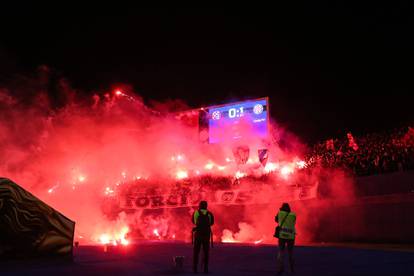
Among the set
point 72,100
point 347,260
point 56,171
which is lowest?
point 347,260

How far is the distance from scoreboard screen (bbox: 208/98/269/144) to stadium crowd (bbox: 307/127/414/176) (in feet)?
21.9

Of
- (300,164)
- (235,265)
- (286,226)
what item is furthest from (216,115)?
(286,226)

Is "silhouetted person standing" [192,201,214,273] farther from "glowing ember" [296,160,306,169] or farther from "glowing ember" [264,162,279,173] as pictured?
"glowing ember" [264,162,279,173]

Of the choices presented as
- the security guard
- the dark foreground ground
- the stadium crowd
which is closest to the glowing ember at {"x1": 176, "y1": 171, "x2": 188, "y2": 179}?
the stadium crowd

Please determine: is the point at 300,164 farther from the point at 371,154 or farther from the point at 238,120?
the point at 238,120

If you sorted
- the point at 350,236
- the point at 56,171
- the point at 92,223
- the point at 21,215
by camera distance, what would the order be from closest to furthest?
1. the point at 21,215
2. the point at 350,236
3. the point at 92,223
4. the point at 56,171

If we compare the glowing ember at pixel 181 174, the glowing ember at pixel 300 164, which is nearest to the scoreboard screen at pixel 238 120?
the glowing ember at pixel 181 174

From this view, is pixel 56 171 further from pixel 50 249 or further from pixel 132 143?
pixel 50 249

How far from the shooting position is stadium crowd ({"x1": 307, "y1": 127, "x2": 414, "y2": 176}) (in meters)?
20.5

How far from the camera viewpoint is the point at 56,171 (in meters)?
36.5

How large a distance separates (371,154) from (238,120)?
1194 centimetres

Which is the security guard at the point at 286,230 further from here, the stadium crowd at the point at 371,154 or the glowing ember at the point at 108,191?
the glowing ember at the point at 108,191

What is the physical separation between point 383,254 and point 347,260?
2.05m

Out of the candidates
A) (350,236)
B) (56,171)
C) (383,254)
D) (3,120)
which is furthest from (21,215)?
(56,171)
